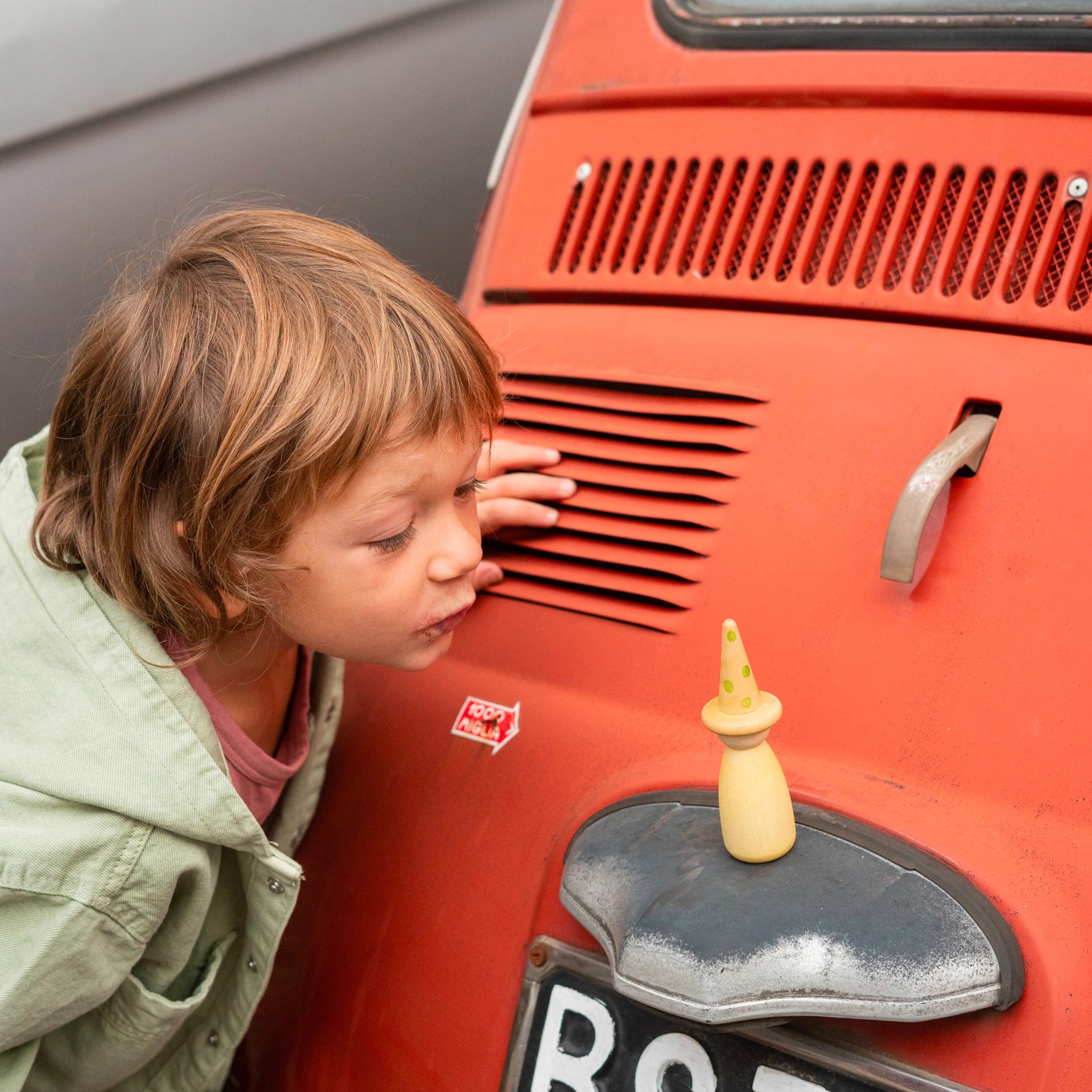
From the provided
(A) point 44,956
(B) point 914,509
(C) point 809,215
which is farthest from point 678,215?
(A) point 44,956

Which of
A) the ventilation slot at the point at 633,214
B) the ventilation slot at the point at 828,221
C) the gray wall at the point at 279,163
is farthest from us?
the gray wall at the point at 279,163

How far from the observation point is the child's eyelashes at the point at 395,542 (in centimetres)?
87

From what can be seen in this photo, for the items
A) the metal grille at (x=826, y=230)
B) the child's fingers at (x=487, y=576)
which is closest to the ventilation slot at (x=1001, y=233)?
the metal grille at (x=826, y=230)

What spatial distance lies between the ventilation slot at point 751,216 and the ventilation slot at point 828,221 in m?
0.06

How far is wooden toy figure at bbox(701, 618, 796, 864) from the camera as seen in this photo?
2.39ft

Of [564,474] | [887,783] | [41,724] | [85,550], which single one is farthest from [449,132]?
[887,783]

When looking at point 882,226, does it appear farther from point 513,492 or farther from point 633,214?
point 513,492

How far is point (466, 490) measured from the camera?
3.03 ft

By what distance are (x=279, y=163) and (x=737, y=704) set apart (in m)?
1.19

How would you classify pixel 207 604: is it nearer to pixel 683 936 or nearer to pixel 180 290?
pixel 180 290

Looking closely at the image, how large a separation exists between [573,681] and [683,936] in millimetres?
308

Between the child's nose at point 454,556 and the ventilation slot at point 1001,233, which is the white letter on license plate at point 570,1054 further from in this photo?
the ventilation slot at point 1001,233

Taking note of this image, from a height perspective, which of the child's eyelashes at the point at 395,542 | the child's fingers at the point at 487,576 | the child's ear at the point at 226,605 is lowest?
the child's ear at the point at 226,605

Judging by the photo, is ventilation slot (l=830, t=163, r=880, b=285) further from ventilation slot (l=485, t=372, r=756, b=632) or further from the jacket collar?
the jacket collar
